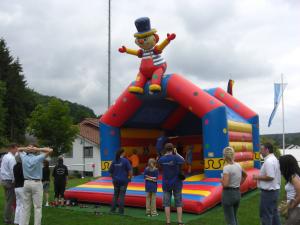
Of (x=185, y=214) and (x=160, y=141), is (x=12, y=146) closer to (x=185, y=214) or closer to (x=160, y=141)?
(x=185, y=214)

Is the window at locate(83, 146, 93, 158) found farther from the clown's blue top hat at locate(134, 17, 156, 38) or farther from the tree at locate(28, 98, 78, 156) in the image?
the clown's blue top hat at locate(134, 17, 156, 38)

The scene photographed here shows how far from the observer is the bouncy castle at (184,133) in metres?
8.05

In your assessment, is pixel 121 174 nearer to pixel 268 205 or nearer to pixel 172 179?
pixel 172 179

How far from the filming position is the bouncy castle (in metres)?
8.05

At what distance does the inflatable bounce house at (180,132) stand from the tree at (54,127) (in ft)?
41.6

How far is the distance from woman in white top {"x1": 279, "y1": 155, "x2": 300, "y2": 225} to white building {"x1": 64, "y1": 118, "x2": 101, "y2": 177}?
2157 centimetres

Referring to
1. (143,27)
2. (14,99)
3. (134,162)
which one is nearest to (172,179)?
(134,162)

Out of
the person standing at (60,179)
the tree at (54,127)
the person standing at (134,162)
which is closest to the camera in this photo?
the person standing at (60,179)

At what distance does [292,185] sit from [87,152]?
2419 centimetres

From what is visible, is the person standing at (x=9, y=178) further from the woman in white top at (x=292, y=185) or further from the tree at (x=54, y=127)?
the tree at (x=54, y=127)

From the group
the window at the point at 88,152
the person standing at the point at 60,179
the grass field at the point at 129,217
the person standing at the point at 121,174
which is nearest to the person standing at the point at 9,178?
the grass field at the point at 129,217

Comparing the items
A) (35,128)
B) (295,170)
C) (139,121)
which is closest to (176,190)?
(295,170)

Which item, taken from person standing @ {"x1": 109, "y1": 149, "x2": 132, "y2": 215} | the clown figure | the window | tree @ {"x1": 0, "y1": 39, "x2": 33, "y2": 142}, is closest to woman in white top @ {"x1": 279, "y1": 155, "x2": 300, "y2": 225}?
person standing @ {"x1": 109, "y1": 149, "x2": 132, "y2": 215}

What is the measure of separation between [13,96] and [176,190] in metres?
26.8
